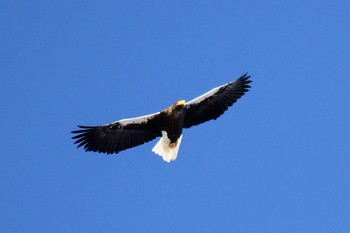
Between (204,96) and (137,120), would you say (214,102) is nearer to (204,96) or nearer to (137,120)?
(204,96)

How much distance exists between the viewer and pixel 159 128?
55.4 feet

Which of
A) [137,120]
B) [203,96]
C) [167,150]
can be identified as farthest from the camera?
[203,96]

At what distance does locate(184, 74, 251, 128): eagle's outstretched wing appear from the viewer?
1714 centimetres

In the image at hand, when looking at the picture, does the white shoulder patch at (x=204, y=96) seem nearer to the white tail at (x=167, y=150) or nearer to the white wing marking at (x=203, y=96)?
the white wing marking at (x=203, y=96)

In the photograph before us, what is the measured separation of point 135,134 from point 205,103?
5.08ft

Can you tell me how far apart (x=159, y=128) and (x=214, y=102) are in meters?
1.29

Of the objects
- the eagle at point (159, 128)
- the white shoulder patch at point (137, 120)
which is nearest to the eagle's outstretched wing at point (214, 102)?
the eagle at point (159, 128)

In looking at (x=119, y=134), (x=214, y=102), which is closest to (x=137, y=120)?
(x=119, y=134)

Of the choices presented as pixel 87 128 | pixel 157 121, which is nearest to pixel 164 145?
pixel 157 121

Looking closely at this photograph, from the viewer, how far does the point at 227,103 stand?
17.4 metres

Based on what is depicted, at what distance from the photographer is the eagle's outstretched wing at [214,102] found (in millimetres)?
17141

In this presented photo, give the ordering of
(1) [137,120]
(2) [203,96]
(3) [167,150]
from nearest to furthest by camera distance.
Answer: (1) [137,120], (3) [167,150], (2) [203,96]

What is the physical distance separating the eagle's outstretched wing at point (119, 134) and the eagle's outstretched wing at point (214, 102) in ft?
2.44

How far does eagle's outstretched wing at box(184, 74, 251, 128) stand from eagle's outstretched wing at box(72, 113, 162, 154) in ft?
2.44
